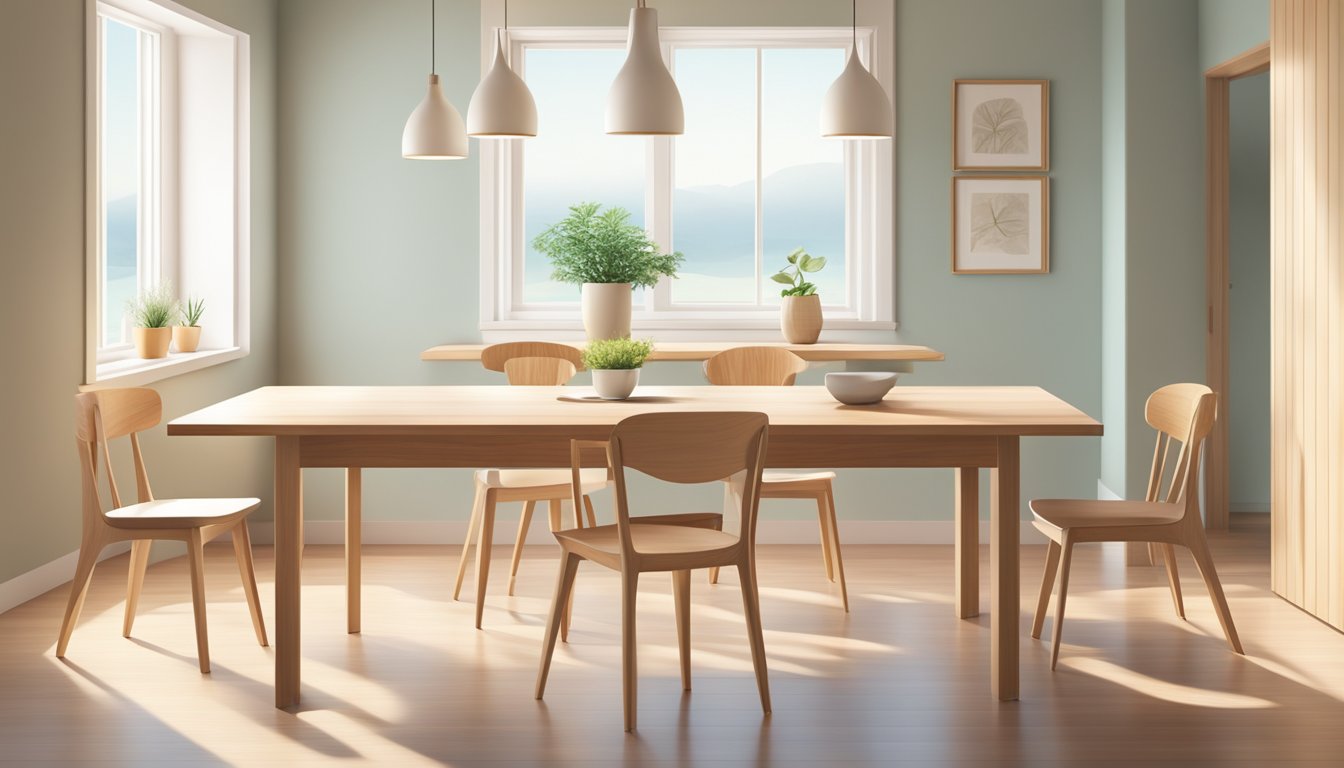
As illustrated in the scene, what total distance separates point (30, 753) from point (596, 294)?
260 cm

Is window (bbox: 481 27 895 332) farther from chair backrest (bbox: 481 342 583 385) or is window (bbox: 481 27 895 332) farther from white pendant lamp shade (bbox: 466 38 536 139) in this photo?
white pendant lamp shade (bbox: 466 38 536 139)

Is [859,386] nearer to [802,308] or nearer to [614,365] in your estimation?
[614,365]

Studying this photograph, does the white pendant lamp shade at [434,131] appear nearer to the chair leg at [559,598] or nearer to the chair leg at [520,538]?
the chair leg at [520,538]

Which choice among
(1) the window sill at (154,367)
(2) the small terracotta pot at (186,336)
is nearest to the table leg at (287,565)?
(1) the window sill at (154,367)

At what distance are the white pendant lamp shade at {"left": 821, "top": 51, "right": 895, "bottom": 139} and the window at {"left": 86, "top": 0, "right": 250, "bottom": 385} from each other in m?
2.64

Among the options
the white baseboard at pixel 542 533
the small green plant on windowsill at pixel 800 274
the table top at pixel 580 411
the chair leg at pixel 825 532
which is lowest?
the white baseboard at pixel 542 533

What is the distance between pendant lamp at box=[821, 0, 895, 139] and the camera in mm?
3930

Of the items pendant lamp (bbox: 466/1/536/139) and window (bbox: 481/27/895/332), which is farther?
window (bbox: 481/27/895/332)

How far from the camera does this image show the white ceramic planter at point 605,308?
16.4ft

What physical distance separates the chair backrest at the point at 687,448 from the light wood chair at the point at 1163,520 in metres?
1.11

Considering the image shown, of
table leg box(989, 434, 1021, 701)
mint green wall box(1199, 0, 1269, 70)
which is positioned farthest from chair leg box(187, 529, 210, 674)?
mint green wall box(1199, 0, 1269, 70)

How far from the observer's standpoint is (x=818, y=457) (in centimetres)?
350

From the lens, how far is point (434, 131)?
4.11m

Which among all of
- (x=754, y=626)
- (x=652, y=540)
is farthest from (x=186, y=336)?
(x=754, y=626)
